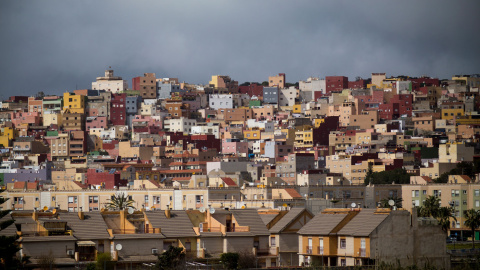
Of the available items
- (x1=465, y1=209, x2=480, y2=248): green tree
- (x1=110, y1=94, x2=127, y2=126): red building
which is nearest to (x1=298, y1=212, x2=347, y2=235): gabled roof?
(x1=465, y1=209, x2=480, y2=248): green tree

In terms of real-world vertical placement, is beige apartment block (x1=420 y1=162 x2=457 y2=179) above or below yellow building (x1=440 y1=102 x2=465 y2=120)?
below

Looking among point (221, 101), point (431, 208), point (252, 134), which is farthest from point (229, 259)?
point (221, 101)

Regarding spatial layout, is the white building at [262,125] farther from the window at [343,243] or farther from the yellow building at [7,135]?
the window at [343,243]

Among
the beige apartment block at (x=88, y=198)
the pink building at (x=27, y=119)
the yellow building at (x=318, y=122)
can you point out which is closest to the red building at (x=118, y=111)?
the pink building at (x=27, y=119)

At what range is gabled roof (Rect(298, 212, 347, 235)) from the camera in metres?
47.5

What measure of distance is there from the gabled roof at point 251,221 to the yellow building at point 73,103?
12844cm

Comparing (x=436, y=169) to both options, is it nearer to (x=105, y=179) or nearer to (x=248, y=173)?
(x=248, y=173)

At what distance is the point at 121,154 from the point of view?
14850 centimetres

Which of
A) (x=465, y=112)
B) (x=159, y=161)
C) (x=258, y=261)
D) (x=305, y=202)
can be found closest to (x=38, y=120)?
(x=159, y=161)

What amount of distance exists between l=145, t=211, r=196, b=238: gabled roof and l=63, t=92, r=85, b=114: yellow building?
129 metres

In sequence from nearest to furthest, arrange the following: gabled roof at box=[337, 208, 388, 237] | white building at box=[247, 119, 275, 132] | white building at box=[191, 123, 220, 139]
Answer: gabled roof at box=[337, 208, 388, 237] → white building at box=[247, 119, 275, 132] → white building at box=[191, 123, 220, 139]

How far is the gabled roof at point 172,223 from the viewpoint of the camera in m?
47.1

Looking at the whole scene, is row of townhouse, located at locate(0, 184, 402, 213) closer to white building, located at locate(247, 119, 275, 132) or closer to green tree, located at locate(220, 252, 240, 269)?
green tree, located at locate(220, 252, 240, 269)

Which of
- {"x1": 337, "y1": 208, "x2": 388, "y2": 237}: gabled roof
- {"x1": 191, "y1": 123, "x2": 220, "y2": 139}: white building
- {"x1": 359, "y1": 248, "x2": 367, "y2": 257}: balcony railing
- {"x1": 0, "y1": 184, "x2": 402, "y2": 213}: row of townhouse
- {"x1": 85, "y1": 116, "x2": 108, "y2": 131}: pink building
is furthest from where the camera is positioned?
{"x1": 85, "y1": 116, "x2": 108, "y2": 131}: pink building
